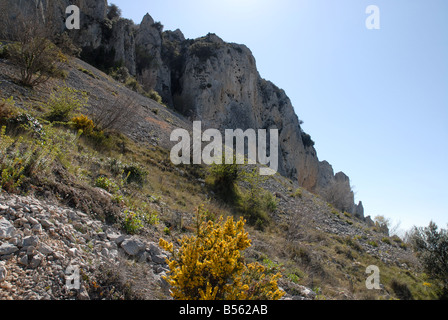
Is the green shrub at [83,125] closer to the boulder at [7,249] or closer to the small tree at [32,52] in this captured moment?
the small tree at [32,52]

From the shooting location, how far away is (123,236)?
11.4ft

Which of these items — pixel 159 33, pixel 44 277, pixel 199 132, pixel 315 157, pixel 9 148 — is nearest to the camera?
pixel 44 277

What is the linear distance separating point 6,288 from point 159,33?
1549 inches

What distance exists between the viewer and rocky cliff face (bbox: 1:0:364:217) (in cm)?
2689

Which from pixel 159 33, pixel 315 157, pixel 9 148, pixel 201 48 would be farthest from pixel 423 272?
pixel 315 157

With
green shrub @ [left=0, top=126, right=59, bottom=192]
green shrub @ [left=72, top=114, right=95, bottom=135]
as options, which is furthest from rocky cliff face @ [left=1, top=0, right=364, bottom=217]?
green shrub @ [left=0, top=126, right=59, bottom=192]

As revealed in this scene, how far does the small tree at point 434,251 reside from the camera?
7.92m

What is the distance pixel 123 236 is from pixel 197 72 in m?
33.3

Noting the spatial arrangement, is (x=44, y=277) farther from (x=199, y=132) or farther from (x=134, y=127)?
(x=199, y=132)

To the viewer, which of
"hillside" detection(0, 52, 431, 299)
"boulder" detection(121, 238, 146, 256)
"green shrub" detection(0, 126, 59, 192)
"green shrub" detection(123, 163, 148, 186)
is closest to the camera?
"hillside" detection(0, 52, 431, 299)

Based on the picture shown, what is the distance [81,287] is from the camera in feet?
7.82

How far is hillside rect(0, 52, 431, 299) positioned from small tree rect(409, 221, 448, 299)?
0.57 m

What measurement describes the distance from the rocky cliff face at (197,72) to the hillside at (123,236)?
18.1 m

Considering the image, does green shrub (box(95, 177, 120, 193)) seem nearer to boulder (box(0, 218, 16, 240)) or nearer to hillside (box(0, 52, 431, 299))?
hillside (box(0, 52, 431, 299))
